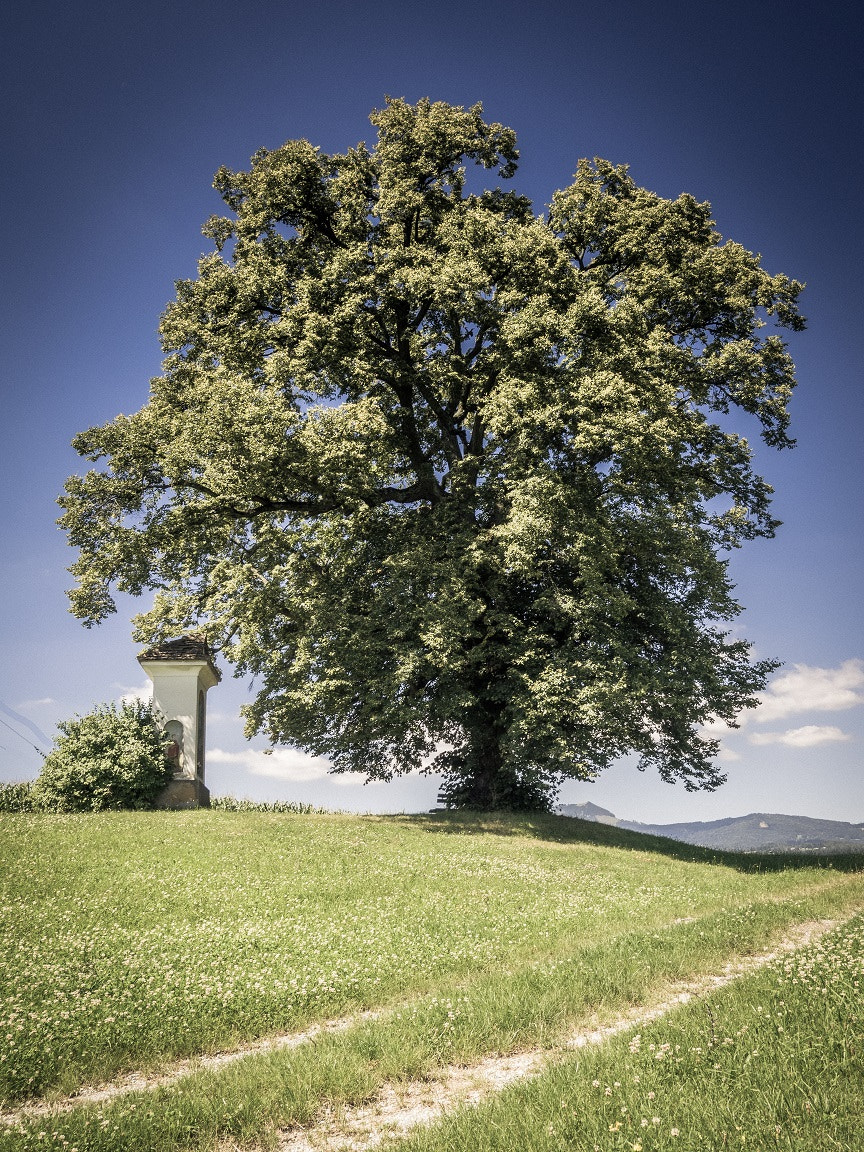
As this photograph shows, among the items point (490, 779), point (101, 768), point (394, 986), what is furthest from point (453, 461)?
point (394, 986)

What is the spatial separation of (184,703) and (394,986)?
19620mm

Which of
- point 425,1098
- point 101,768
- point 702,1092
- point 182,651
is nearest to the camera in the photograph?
point 702,1092

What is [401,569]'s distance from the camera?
23.0 metres

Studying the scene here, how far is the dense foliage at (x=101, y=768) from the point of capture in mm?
23125

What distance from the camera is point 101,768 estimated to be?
921 inches

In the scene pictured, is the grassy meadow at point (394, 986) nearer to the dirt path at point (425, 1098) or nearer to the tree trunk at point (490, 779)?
the dirt path at point (425, 1098)

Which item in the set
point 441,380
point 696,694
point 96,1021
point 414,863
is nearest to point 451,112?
point 441,380

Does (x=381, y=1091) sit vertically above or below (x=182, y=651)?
below

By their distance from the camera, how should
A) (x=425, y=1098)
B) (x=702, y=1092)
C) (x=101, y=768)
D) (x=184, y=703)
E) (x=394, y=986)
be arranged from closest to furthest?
(x=702, y=1092), (x=425, y=1098), (x=394, y=986), (x=101, y=768), (x=184, y=703)

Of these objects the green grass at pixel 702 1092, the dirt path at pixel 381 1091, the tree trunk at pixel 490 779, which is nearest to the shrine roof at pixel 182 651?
the tree trunk at pixel 490 779

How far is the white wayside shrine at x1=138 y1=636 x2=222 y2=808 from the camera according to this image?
25.7 meters

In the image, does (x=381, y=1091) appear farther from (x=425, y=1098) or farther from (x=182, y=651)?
(x=182, y=651)

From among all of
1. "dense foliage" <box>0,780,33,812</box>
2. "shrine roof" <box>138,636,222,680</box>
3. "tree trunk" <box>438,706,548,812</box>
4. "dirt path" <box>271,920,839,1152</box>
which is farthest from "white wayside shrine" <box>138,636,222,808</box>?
"dirt path" <box>271,920,839,1152</box>

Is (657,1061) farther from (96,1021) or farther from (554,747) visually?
(554,747)
